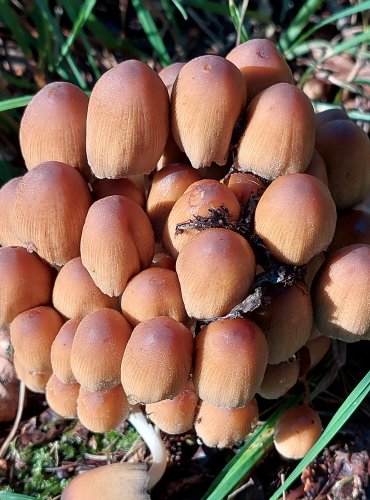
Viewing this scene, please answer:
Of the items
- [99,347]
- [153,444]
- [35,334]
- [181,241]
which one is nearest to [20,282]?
[35,334]

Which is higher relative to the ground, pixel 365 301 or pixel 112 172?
pixel 112 172

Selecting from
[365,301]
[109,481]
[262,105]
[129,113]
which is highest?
[129,113]

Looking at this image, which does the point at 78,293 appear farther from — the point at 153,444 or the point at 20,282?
the point at 153,444

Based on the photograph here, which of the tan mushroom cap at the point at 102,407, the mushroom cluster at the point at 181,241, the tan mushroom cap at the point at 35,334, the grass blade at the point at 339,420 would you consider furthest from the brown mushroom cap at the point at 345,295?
the tan mushroom cap at the point at 35,334

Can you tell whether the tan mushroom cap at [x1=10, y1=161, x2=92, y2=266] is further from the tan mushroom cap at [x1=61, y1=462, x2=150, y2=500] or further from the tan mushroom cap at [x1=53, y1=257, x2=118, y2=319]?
the tan mushroom cap at [x1=61, y1=462, x2=150, y2=500]

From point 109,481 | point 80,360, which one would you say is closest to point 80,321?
point 80,360

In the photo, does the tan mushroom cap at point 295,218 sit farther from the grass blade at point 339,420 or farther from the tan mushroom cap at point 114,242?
the grass blade at point 339,420

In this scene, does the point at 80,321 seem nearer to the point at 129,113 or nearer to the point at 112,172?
the point at 112,172
